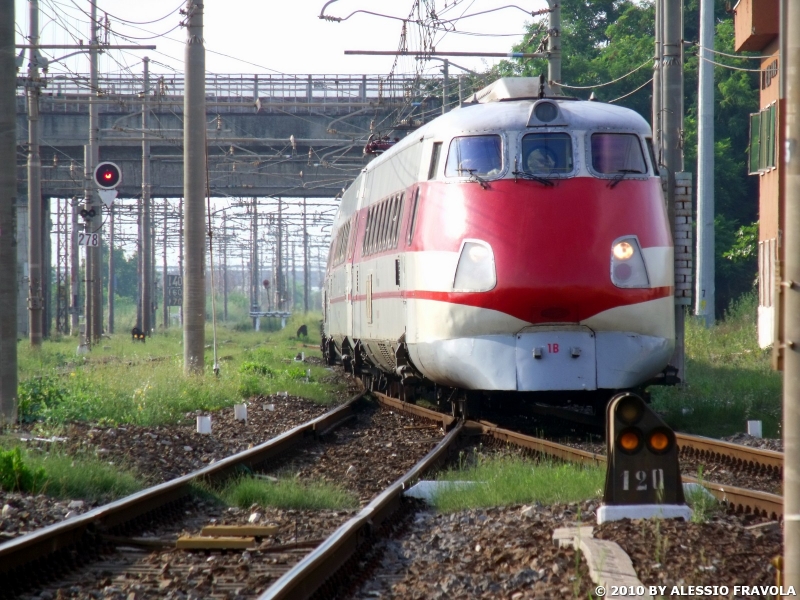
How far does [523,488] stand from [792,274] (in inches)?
178

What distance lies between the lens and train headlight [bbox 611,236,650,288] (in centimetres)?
1095

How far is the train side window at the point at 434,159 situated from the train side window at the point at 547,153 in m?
0.97

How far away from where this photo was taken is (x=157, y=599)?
5465mm

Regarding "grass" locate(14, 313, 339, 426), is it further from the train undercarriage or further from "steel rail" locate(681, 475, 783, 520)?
"steel rail" locate(681, 475, 783, 520)

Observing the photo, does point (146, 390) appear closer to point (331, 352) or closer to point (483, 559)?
point (331, 352)

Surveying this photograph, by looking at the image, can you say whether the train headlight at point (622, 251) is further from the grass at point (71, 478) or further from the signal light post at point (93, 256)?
the signal light post at point (93, 256)

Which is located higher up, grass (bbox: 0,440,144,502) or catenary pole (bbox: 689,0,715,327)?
catenary pole (bbox: 689,0,715,327)

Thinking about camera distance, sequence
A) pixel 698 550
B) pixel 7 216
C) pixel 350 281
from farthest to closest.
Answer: pixel 350 281 → pixel 7 216 → pixel 698 550

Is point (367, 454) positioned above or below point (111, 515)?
below

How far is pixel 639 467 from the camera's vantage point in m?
6.30

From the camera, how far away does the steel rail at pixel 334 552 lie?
5205 mm

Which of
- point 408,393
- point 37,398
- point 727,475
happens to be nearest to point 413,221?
point 408,393

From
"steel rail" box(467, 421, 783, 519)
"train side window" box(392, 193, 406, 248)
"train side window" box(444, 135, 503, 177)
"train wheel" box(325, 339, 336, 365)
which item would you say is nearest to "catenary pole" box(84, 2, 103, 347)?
"train wheel" box(325, 339, 336, 365)

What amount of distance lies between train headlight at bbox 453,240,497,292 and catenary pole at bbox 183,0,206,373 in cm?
766
